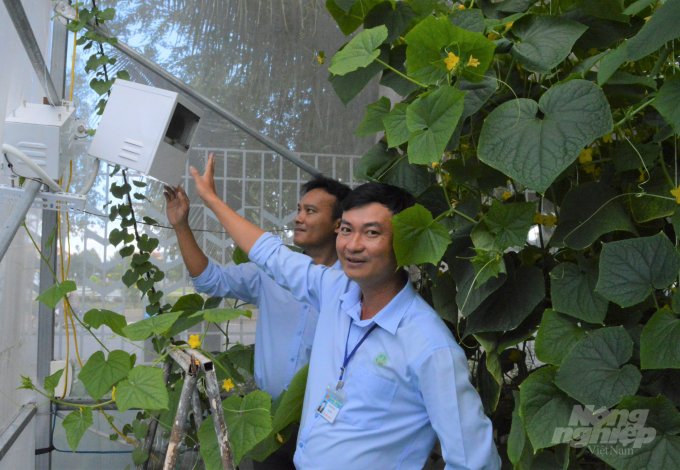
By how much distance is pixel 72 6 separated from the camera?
1.67m

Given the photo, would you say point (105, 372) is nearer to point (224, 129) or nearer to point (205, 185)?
point (205, 185)

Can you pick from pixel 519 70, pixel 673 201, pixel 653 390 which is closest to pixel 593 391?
pixel 653 390

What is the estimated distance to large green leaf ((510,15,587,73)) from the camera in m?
0.96

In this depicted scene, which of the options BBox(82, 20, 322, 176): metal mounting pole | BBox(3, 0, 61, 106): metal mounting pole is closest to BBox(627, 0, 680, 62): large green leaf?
BBox(3, 0, 61, 106): metal mounting pole

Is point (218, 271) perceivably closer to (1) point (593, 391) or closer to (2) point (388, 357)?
(2) point (388, 357)

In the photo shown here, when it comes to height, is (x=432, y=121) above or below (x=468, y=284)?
above

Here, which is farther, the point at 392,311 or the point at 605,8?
the point at 392,311

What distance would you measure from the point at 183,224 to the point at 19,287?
811 millimetres

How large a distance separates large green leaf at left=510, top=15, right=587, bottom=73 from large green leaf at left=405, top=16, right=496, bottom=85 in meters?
0.08

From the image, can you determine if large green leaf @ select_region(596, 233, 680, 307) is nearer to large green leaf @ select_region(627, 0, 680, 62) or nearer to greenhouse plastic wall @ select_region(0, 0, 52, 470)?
large green leaf @ select_region(627, 0, 680, 62)

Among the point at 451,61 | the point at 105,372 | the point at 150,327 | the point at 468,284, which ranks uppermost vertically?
the point at 451,61

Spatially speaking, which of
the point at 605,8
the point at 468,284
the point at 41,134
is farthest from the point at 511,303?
the point at 41,134

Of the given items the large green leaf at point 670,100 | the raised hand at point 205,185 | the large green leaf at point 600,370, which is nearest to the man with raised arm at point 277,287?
the raised hand at point 205,185

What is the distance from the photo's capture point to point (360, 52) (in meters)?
1.09
